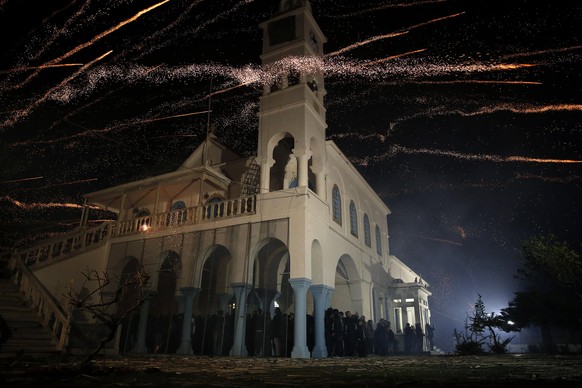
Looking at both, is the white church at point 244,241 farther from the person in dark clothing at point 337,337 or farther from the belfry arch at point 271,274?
the person in dark clothing at point 337,337

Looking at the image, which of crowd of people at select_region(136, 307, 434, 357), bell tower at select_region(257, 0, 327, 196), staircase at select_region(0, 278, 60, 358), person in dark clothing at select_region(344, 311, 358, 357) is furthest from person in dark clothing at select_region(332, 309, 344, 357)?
staircase at select_region(0, 278, 60, 358)

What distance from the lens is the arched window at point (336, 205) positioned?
61.3 ft

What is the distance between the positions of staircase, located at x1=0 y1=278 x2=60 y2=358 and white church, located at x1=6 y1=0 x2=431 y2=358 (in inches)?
11.7

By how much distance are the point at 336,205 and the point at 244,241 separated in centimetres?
604

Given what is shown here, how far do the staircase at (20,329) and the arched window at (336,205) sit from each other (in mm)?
12018

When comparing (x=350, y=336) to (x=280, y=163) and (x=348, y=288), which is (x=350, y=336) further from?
(x=280, y=163)

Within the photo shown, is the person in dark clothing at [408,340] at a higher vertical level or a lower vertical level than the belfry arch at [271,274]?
lower

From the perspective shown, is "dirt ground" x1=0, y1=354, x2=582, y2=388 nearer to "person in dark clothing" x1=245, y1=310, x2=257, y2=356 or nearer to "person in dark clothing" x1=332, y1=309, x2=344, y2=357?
"person in dark clothing" x1=245, y1=310, x2=257, y2=356

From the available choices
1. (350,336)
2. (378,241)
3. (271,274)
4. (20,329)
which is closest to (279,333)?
(350,336)

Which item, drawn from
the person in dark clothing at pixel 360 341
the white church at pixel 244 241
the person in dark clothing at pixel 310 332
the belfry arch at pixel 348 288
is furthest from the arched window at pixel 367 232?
the person in dark clothing at pixel 310 332

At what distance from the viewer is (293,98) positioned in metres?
16.4

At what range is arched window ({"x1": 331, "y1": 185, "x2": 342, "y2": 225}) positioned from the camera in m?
18.7

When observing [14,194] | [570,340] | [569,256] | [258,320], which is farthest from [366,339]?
[14,194]

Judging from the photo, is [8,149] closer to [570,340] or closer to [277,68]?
[277,68]
